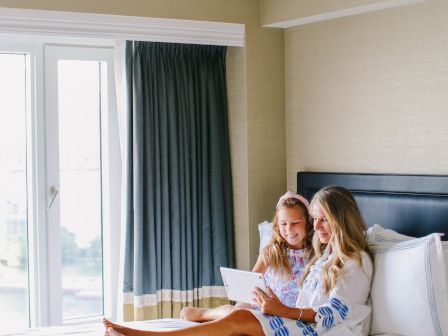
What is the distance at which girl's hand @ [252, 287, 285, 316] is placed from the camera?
3201 mm

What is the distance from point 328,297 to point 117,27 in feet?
6.21

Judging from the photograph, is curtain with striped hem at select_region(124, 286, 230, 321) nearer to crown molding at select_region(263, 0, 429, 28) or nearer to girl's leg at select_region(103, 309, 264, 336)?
girl's leg at select_region(103, 309, 264, 336)

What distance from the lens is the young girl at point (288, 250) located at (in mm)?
3742

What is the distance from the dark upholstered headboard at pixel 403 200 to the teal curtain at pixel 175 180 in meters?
0.80

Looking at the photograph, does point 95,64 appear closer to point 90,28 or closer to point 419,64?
point 90,28

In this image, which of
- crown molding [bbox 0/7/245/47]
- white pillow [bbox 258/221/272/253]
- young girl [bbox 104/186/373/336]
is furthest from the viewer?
white pillow [bbox 258/221/272/253]

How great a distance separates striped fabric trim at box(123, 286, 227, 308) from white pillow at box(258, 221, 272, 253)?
50 cm

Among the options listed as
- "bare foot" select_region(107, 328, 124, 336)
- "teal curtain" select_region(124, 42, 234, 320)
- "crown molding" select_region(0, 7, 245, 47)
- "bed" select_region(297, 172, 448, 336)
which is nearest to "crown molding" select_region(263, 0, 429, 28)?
"crown molding" select_region(0, 7, 245, 47)

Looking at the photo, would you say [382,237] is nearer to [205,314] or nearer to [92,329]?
[205,314]

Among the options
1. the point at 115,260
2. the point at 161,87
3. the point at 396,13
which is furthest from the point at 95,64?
the point at 396,13

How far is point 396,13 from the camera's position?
3.88m

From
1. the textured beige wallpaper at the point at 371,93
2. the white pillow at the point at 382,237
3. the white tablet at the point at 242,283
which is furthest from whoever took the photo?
the textured beige wallpaper at the point at 371,93

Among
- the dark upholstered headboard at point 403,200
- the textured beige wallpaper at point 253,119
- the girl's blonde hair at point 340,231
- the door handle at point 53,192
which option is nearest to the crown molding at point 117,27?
the textured beige wallpaper at point 253,119

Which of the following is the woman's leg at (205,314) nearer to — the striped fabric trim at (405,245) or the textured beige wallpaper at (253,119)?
the striped fabric trim at (405,245)
